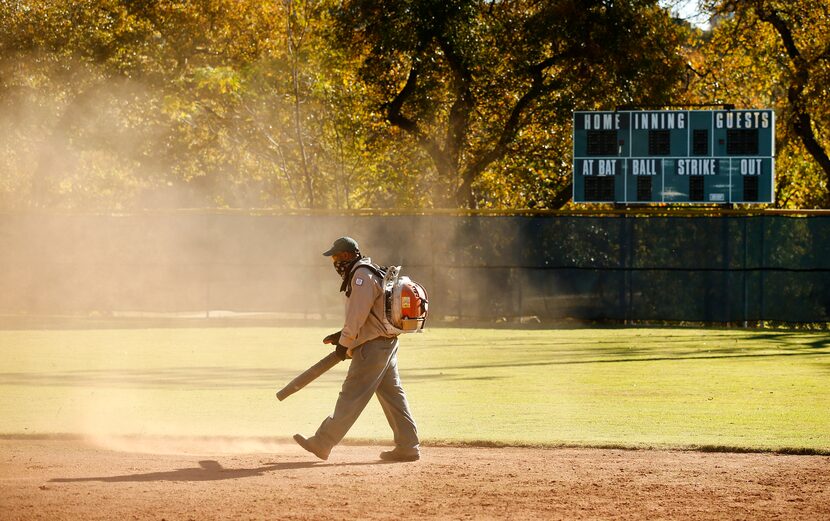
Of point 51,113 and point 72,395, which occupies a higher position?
point 51,113

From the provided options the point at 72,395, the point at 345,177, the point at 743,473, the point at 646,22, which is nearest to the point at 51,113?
the point at 345,177

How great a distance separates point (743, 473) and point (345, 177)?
30.8 meters

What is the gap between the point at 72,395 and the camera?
13969mm

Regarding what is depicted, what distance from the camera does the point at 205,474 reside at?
28.8ft

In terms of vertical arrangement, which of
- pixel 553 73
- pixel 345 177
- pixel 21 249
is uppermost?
pixel 553 73

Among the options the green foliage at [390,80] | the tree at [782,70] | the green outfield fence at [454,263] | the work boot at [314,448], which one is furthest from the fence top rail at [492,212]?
the work boot at [314,448]

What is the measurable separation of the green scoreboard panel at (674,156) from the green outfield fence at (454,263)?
1235 millimetres

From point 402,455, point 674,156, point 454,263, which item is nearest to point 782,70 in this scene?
point 674,156

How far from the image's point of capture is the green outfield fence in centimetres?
2630

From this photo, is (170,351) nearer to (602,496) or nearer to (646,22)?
(602,496)

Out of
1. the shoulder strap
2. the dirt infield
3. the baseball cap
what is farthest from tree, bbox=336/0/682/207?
the shoulder strap

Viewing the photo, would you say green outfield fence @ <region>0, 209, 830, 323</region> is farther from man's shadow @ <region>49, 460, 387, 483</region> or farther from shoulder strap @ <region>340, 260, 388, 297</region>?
shoulder strap @ <region>340, 260, 388, 297</region>

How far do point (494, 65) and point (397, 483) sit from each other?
26359mm

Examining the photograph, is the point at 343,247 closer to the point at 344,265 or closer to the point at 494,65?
the point at 344,265
